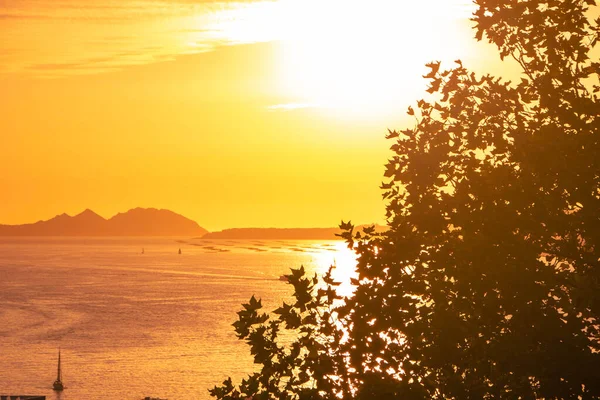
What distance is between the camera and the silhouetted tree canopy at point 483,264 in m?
14.9

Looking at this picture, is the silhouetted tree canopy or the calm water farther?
the calm water

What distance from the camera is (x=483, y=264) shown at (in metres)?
15.7

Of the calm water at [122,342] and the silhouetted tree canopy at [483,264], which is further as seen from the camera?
the calm water at [122,342]

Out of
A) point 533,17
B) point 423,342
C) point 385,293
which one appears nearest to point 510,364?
point 423,342

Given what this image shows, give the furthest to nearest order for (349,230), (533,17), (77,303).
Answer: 1. (77,303)
2. (533,17)
3. (349,230)

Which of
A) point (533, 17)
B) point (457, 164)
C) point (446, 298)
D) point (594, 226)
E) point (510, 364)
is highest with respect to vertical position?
point (533, 17)

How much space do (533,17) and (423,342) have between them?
25.5ft

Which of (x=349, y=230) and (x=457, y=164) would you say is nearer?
(x=349, y=230)

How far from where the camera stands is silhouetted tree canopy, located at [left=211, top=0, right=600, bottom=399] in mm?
14883

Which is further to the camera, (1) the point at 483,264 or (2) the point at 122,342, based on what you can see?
(2) the point at 122,342

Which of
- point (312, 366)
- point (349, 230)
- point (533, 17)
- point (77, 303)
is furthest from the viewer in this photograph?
point (77, 303)

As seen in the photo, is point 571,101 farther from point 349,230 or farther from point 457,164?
point 349,230

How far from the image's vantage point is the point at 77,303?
15512 centimetres

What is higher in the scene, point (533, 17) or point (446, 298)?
point (533, 17)
